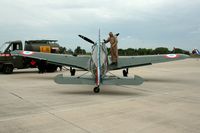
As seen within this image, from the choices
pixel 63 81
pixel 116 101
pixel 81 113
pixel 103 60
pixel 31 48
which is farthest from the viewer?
pixel 31 48

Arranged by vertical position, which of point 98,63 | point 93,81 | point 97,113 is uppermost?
point 98,63

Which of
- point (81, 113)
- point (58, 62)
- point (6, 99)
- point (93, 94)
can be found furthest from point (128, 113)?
point (58, 62)

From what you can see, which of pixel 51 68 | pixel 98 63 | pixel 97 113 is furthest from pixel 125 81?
pixel 51 68

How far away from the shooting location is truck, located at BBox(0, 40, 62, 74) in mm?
17403

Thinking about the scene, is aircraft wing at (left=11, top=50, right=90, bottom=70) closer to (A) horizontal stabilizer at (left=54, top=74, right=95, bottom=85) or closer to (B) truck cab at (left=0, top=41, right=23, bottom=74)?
(B) truck cab at (left=0, top=41, right=23, bottom=74)

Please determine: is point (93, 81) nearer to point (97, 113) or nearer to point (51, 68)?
point (97, 113)

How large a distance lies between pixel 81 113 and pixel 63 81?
2697mm

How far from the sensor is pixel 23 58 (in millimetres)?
17734

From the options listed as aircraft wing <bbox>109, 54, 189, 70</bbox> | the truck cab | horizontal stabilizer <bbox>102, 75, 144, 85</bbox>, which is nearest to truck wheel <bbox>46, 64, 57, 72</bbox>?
the truck cab

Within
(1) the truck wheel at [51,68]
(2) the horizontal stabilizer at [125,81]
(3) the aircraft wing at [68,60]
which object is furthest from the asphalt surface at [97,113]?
(1) the truck wheel at [51,68]

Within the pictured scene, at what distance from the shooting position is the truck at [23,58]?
57.1 ft

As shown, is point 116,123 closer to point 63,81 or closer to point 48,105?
point 48,105

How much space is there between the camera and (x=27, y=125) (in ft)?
17.5

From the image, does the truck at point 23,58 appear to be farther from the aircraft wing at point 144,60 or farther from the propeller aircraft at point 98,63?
the aircraft wing at point 144,60
